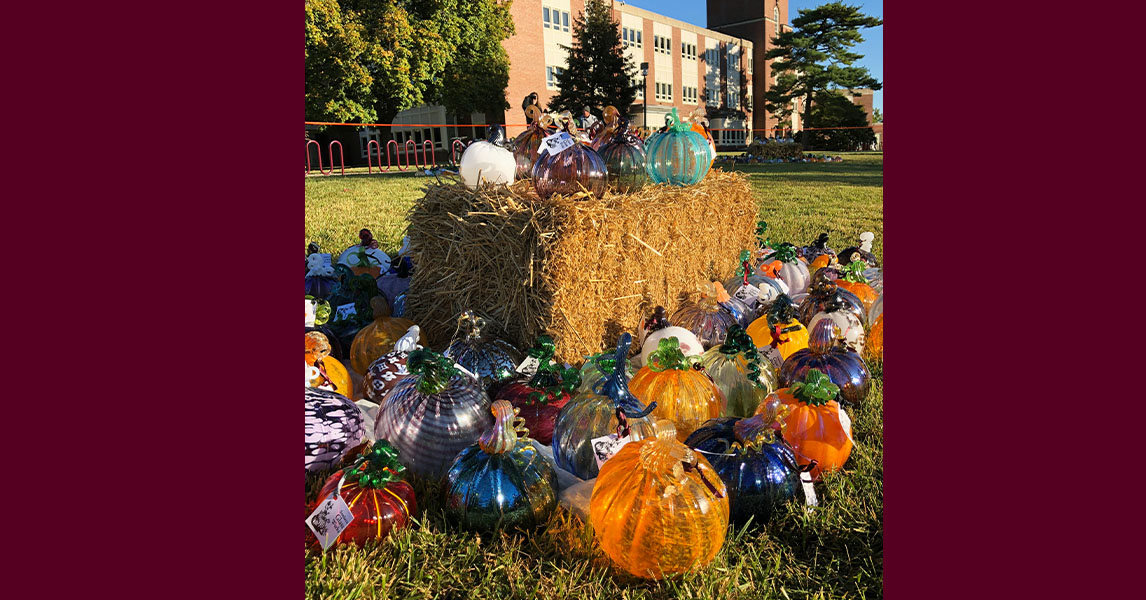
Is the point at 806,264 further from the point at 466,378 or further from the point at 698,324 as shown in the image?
the point at 466,378

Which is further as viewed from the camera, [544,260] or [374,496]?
[544,260]

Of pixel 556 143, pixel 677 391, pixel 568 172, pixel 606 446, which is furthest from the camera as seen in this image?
pixel 556 143

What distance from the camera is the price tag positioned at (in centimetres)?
420

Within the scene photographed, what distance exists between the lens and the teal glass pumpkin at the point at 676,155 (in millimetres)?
5098

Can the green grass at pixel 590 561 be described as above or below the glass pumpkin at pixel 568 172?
below

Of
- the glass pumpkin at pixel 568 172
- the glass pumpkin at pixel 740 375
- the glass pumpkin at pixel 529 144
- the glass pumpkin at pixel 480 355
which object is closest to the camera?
the glass pumpkin at pixel 740 375

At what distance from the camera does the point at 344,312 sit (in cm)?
443

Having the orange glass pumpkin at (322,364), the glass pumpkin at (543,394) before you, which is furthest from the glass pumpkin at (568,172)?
the orange glass pumpkin at (322,364)

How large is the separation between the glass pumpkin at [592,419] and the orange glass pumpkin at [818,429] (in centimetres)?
63

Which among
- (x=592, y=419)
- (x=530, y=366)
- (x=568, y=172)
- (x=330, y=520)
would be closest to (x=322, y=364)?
(x=530, y=366)

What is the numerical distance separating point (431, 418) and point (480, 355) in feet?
2.87

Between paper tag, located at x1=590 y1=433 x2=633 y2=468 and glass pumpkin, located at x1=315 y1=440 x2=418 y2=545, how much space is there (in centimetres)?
70

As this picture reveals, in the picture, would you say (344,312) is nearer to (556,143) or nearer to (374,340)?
(374,340)

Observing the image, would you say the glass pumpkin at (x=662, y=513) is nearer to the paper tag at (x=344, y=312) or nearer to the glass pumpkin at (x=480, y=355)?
the glass pumpkin at (x=480, y=355)
